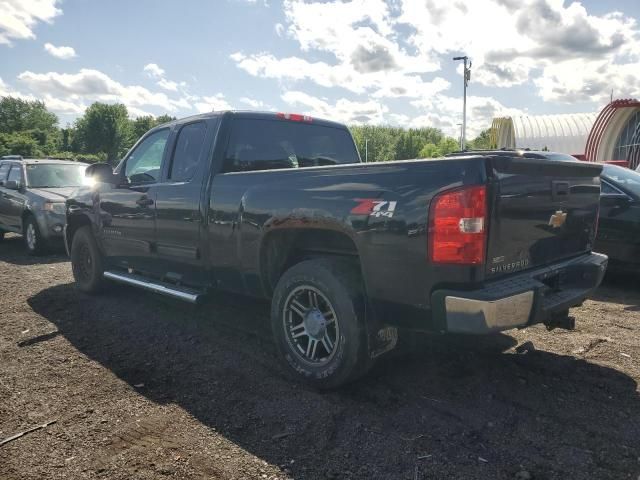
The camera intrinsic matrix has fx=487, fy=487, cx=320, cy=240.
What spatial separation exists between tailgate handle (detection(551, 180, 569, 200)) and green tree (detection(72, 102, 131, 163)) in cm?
8202

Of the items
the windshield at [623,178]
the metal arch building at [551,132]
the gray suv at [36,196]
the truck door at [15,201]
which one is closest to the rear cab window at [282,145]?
the windshield at [623,178]

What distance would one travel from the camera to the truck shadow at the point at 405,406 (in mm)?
2553

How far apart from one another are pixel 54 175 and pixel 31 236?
1.48 meters

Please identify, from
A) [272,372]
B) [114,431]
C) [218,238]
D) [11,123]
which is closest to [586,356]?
[272,372]

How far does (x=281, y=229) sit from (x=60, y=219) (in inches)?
269

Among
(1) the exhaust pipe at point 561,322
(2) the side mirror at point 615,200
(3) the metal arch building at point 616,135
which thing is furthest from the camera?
(3) the metal arch building at point 616,135

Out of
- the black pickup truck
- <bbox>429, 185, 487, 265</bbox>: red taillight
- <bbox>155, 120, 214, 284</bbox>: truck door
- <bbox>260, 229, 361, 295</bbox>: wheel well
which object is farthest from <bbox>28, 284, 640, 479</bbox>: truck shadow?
<bbox>429, 185, 487, 265</bbox>: red taillight

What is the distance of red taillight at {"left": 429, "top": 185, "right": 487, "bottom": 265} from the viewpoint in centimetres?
260

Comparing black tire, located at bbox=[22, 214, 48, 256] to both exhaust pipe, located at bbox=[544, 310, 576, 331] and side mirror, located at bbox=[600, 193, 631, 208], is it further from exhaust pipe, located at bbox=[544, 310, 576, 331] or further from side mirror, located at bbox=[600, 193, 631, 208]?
side mirror, located at bbox=[600, 193, 631, 208]

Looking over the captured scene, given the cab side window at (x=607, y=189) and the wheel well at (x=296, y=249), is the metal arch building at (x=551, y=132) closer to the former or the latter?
the cab side window at (x=607, y=189)

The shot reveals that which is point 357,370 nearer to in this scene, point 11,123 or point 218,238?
point 218,238

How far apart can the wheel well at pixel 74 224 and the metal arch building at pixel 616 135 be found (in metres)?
33.1

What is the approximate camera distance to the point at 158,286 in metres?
4.67

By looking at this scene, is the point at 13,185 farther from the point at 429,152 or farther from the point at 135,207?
the point at 429,152
